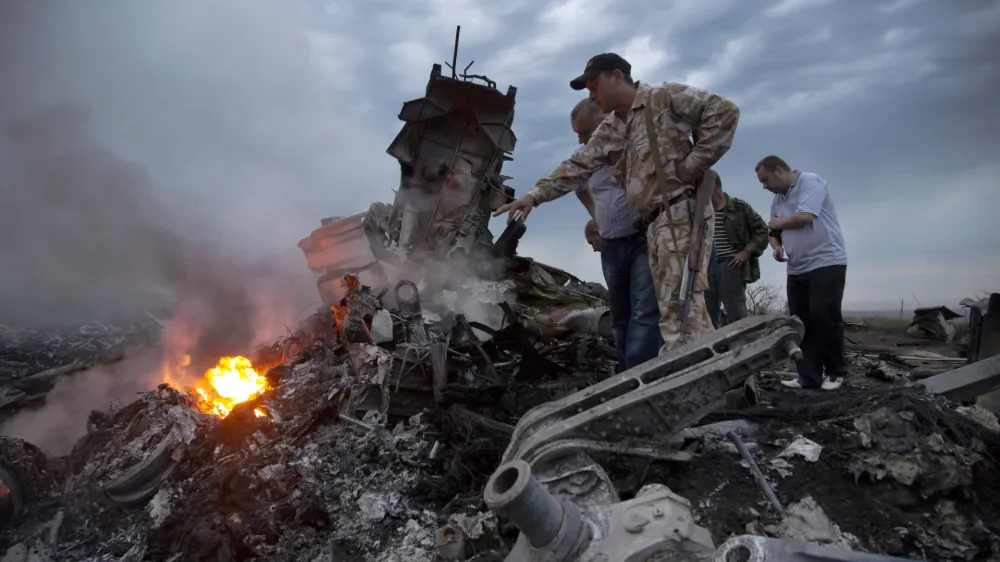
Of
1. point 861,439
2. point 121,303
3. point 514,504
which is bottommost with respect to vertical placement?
point 861,439

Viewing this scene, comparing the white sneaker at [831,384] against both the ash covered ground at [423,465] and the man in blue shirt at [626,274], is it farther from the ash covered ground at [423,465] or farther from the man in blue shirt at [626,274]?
the man in blue shirt at [626,274]

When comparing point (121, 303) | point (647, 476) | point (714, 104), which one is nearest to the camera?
point (647, 476)

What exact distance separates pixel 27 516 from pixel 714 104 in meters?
5.60

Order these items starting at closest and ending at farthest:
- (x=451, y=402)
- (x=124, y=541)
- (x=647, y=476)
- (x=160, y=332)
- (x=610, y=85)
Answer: (x=647, y=476)
(x=610, y=85)
(x=124, y=541)
(x=451, y=402)
(x=160, y=332)

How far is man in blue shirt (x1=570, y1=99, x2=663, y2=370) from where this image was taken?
3268 mm

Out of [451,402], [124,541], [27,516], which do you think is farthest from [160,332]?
[451,402]

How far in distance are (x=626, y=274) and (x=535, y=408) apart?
154 cm

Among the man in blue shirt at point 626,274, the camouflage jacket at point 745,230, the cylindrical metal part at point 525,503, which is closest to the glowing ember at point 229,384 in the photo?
the man in blue shirt at point 626,274

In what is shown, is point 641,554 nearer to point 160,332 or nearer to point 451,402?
point 451,402

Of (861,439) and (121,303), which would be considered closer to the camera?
(861,439)

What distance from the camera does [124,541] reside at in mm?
3580

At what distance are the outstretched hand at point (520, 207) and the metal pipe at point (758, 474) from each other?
5.18 ft

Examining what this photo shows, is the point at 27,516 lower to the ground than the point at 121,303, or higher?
Answer: lower

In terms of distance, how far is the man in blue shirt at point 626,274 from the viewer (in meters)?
3.27
